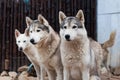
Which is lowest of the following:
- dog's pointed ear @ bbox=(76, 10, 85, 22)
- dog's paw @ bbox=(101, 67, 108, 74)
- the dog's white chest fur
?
dog's paw @ bbox=(101, 67, 108, 74)

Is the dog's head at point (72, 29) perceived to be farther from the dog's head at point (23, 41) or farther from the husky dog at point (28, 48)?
the dog's head at point (23, 41)

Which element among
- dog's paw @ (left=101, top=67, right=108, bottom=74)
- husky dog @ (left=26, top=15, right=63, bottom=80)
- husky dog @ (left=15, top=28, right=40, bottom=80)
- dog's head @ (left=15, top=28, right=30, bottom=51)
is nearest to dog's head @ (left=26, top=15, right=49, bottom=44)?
husky dog @ (left=26, top=15, right=63, bottom=80)

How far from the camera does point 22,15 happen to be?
9898 millimetres

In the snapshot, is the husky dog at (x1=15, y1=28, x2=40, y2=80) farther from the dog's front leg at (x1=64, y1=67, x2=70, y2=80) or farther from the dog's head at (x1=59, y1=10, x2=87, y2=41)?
the dog's head at (x1=59, y1=10, x2=87, y2=41)

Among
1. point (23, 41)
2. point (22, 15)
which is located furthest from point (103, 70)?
point (22, 15)

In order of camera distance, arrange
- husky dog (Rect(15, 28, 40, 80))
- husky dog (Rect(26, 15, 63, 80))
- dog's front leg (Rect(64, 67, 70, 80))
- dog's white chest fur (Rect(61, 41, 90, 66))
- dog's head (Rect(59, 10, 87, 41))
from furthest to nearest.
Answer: husky dog (Rect(15, 28, 40, 80)), husky dog (Rect(26, 15, 63, 80)), dog's front leg (Rect(64, 67, 70, 80)), dog's white chest fur (Rect(61, 41, 90, 66)), dog's head (Rect(59, 10, 87, 41))

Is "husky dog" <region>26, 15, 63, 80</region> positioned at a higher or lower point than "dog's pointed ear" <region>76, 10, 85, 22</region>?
lower

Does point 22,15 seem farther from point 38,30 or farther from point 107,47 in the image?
point 38,30

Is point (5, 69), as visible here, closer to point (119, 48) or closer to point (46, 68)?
point (119, 48)

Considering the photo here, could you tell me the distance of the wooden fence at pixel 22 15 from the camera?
30.2 feet

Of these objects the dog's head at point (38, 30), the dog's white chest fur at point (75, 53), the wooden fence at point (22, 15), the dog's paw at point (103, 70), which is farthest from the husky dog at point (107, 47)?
the dog's white chest fur at point (75, 53)

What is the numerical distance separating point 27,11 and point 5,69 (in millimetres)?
1776

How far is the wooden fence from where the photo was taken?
9.20 metres

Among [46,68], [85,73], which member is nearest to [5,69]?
[46,68]
